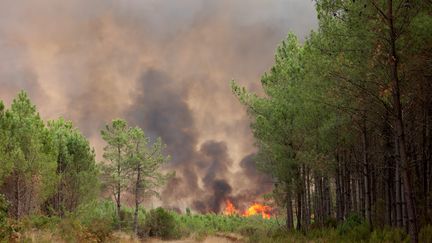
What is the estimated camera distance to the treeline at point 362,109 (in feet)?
39.1

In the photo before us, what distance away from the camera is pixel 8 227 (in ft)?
46.2

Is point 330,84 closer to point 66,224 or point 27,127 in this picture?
point 66,224

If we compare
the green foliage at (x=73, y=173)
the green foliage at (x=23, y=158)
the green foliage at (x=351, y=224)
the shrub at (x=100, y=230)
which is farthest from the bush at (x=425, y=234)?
the green foliage at (x=73, y=173)

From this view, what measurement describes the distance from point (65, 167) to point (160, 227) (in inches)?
417

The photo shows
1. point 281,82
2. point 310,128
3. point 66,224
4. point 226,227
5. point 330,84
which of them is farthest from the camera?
point 226,227

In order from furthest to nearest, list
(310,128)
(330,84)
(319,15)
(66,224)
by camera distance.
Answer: (310,128), (66,224), (319,15), (330,84)

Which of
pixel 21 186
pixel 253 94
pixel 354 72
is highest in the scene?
pixel 253 94

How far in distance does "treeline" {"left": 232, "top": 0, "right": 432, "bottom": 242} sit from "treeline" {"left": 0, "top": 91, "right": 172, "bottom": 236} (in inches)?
613

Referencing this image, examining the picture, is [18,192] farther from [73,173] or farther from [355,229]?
[355,229]

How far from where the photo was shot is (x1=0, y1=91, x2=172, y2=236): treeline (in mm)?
33500

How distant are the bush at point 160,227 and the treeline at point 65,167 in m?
1.42

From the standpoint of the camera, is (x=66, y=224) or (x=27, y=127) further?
(x=27, y=127)

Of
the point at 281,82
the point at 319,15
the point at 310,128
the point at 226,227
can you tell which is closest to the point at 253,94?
the point at 281,82

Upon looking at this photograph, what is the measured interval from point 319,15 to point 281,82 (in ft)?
36.0
